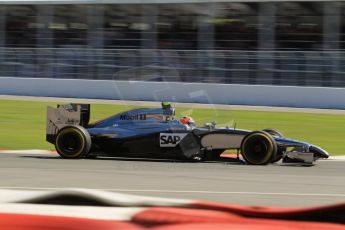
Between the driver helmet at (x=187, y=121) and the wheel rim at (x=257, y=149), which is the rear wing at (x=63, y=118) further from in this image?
the wheel rim at (x=257, y=149)

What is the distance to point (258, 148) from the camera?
10586mm

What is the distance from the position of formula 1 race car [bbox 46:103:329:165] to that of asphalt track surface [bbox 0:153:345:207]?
159 mm

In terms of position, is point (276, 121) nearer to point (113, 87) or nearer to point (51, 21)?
point (113, 87)

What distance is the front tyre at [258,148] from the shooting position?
1040 cm

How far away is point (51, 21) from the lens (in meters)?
28.2

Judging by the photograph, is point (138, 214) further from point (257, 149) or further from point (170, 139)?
point (170, 139)

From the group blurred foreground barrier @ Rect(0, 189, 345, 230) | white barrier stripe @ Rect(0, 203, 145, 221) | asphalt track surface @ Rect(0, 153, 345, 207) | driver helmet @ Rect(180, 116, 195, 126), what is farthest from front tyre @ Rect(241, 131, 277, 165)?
white barrier stripe @ Rect(0, 203, 145, 221)

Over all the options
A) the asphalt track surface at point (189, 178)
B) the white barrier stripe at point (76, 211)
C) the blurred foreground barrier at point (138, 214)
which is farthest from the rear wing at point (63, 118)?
the white barrier stripe at point (76, 211)

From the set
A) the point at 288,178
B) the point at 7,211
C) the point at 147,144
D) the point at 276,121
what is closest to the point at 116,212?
the point at 7,211

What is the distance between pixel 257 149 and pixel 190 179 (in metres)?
1.77

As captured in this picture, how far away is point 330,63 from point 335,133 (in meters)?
7.24

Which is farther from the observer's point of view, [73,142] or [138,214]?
[73,142]

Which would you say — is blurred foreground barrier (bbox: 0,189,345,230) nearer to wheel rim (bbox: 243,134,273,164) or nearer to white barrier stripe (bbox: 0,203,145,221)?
white barrier stripe (bbox: 0,203,145,221)

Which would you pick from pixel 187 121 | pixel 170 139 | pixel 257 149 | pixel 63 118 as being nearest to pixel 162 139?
pixel 170 139
